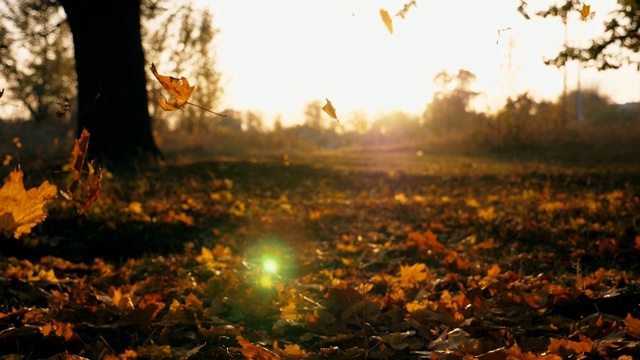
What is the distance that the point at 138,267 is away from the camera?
3.84 meters

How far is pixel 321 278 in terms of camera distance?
342cm

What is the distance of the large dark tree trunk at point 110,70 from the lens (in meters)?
8.23

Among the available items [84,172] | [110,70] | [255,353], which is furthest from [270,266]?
[110,70]

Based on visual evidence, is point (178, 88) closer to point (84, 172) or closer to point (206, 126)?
point (84, 172)

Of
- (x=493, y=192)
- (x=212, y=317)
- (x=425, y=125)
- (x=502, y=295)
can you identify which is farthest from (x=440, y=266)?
(x=425, y=125)

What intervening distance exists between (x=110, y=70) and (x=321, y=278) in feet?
19.8

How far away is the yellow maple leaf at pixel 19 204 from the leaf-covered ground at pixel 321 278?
0.69 ft

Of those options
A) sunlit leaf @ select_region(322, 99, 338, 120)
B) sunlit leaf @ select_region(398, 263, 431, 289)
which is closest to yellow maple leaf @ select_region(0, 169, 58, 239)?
sunlit leaf @ select_region(322, 99, 338, 120)

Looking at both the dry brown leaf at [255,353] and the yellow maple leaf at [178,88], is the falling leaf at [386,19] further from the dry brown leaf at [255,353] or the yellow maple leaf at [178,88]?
the dry brown leaf at [255,353]

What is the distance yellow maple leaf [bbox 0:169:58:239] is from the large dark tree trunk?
6647 mm

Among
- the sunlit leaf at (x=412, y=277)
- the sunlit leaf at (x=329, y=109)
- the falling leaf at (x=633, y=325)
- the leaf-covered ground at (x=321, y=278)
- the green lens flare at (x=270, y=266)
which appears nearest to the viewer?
the sunlit leaf at (x=329, y=109)

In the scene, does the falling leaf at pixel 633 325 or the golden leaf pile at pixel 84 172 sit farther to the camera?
the falling leaf at pixel 633 325

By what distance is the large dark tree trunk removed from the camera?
27.0 feet

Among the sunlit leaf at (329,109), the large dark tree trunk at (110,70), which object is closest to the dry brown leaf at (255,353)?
the sunlit leaf at (329,109)
